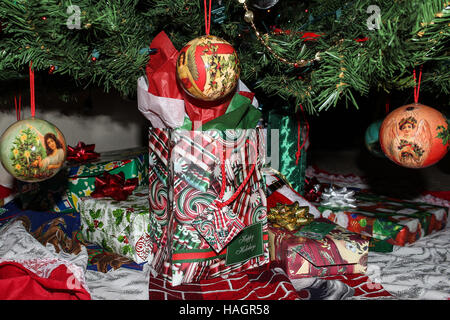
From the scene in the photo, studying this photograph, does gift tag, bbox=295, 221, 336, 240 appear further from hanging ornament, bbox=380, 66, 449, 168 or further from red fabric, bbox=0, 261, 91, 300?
red fabric, bbox=0, 261, 91, 300

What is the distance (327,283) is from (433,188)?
1.11 meters

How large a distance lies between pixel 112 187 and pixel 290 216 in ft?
1.50

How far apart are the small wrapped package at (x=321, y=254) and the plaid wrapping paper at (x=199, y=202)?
3.3 inches

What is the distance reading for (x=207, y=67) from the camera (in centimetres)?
57

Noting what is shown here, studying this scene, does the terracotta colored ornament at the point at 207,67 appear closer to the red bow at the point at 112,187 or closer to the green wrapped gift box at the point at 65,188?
the red bow at the point at 112,187

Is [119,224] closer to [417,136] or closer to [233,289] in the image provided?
[233,289]

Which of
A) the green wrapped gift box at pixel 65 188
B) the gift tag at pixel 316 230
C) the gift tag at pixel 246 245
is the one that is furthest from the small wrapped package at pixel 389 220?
the green wrapped gift box at pixel 65 188

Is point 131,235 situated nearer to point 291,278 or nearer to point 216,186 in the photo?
point 216,186

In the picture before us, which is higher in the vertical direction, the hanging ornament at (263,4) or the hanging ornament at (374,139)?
the hanging ornament at (263,4)

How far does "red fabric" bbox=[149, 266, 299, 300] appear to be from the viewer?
674 millimetres

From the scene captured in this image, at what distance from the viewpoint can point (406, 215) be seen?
99 centimetres

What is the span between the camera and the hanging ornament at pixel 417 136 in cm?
63

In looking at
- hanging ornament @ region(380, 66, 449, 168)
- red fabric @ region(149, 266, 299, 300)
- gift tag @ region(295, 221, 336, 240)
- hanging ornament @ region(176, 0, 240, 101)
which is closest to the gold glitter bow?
gift tag @ region(295, 221, 336, 240)

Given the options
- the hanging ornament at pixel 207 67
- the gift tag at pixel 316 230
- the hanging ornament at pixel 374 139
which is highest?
the hanging ornament at pixel 207 67
